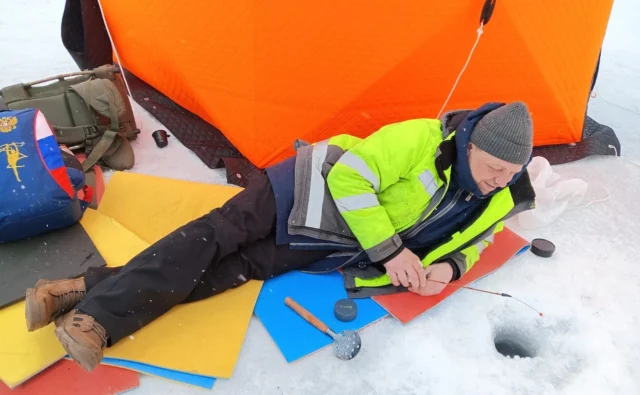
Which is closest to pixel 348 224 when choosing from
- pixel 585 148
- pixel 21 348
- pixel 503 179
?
pixel 503 179

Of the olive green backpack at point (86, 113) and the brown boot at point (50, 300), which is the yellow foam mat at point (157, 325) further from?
the olive green backpack at point (86, 113)

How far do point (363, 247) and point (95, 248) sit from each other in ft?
3.01

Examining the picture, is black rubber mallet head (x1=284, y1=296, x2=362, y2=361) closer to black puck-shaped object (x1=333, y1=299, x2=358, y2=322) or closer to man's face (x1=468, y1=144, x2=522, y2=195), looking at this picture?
black puck-shaped object (x1=333, y1=299, x2=358, y2=322)

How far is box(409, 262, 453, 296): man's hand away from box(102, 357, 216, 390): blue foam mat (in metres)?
0.69

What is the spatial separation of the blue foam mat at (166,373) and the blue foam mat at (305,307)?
23 cm

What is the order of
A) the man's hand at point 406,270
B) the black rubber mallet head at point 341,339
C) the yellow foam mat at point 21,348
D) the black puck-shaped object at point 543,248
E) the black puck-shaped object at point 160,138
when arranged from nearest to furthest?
the yellow foam mat at point 21,348 → the black rubber mallet head at point 341,339 → the man's hand at point 406,270 → the black puck-shaped object at point 543,248 → the black puck-shaped object at point 160,138

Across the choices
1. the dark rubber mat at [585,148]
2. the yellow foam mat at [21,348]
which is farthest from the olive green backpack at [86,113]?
the dark rubber mat at [585,148]

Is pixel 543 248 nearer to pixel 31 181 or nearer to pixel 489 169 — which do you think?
pixel 489 169

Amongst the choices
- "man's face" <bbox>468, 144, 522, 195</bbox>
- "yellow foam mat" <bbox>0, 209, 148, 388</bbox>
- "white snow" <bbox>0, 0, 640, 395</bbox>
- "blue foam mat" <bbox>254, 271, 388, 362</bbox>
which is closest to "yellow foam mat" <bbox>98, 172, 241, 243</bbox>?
"white snow" <bbox>0, 0, 640, 395</bbox>

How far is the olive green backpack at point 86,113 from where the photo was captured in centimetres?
207

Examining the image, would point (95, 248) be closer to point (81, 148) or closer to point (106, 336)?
point (106, 336)

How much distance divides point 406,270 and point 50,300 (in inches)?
39.9

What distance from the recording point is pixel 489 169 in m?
1.35

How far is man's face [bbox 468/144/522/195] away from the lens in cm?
133
